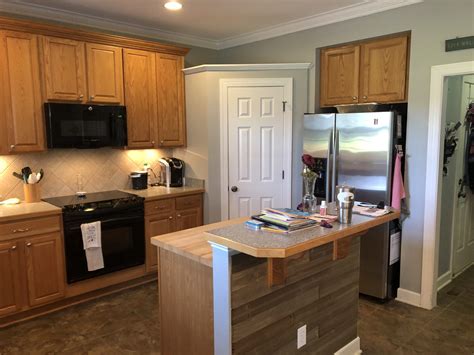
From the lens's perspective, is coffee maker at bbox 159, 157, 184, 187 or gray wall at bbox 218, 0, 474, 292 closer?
gray wall at bbox 218, 0, 474, 292

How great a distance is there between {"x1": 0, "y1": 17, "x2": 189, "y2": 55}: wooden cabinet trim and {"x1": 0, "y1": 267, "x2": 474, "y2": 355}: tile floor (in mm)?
2492

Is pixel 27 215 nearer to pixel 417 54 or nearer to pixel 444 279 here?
pixel 417 54

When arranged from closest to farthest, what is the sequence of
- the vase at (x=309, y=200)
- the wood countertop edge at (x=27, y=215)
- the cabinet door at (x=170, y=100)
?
the vase at (x=309, y=200) → the wood countertop edge at (x=27, y=215) → the cabinet door at (x=170, y=100)

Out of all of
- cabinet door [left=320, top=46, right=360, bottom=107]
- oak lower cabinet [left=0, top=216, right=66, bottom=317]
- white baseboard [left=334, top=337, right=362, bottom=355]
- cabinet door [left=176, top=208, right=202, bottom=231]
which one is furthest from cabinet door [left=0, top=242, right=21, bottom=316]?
cabinet door [left=320, top=46, right=360, bottom=107]

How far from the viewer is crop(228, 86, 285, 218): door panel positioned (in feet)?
Result: 13.7

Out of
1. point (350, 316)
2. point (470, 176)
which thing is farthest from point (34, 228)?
point (470, 176)

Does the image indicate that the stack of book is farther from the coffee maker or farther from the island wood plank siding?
the coffee maker

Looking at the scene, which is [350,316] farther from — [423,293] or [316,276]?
[423,293]

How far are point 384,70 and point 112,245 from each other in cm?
305

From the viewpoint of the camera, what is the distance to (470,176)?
4.06 meters

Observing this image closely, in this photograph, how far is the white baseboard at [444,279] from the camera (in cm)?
382

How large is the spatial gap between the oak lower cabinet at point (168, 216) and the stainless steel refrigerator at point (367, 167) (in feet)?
4.78

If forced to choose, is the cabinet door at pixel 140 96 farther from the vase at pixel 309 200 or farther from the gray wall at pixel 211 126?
the vase at pixel 309 200

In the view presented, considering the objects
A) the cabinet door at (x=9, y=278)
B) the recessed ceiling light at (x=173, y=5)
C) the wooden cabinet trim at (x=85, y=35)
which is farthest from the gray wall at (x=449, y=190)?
the cabinet door at (x=9, y=278)
